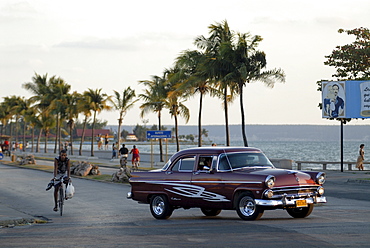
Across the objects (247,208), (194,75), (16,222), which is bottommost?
(16,222)

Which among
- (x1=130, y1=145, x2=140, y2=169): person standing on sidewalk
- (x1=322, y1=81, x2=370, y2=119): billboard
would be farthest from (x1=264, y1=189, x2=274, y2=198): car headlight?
(x1=130, y1=145, x2=140, y2=169): person standing on sidewalk

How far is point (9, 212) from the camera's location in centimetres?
1773

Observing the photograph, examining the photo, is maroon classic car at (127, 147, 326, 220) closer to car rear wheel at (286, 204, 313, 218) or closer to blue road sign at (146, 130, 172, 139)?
car rear wheel at (286, 204, 313, 218)

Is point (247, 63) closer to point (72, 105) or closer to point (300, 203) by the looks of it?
point (300, 203)

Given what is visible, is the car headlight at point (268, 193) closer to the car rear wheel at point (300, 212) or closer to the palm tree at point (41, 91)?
the car rear wheel at point (300, 212)

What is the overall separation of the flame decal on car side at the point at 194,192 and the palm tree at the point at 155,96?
1688 inches

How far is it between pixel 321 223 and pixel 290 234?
2041 mm

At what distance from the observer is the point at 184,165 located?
16.1 m

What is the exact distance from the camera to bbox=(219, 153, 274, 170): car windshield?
1534cm

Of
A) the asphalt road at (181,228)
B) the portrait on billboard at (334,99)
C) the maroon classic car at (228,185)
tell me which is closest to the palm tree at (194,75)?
the portrait on billboard at (334,99)

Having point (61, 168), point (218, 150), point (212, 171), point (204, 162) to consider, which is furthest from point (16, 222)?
point (218, 150)

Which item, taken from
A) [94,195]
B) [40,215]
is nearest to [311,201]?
[40,215]

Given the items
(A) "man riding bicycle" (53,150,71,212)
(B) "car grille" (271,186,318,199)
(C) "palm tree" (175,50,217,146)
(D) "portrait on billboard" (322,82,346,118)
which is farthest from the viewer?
(C) "palm tree" (175,50,217,146)

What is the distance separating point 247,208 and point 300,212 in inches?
56.9
